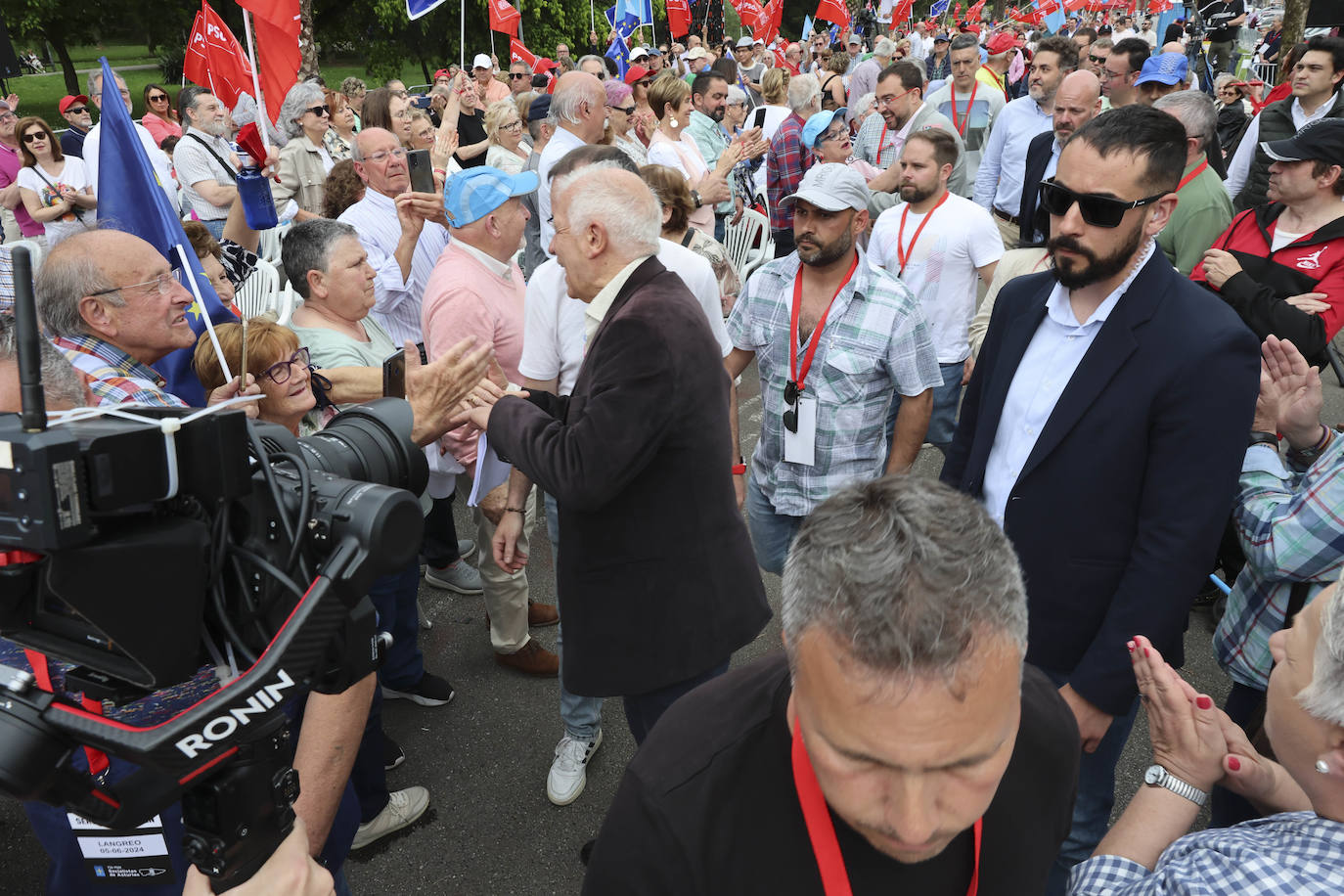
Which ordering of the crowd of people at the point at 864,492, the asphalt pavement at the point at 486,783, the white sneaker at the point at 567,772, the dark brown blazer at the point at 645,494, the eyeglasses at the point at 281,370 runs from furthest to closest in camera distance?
the white sneaker at the point at 567,772
the asphalt pavement at the point at 486,783
the eyeglasses at the point at 281,370
the dark brown blazer at the point at 645,494
the crowd of people at the point at 864,492

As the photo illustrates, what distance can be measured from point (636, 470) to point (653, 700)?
715 mm

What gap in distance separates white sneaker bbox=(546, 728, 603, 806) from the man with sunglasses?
937 cm

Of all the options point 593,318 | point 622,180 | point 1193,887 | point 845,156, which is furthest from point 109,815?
point 845,156

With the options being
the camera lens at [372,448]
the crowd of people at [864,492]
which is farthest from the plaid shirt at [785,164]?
the camera lens at [372,448]

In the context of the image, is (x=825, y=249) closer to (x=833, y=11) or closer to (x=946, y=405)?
(x=946, y=405)

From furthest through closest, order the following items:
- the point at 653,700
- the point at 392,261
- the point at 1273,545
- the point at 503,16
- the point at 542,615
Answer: the point at 503,16 → the point at 392,261 → the point at 542,615 → the point at 653,700 → the point at 1273,545

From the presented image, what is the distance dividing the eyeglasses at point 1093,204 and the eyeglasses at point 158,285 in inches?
95.0

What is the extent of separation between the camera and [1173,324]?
208 centimetres

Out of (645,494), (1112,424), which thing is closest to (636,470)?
(645,494)

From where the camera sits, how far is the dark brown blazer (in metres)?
2.29

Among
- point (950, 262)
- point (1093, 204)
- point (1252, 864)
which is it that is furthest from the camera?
point (950, 262)

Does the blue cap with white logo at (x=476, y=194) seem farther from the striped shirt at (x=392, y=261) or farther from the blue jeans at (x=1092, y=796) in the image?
the blue jeans at (x=1092, y=796)

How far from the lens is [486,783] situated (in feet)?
10.9

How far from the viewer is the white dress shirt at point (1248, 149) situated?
18.9ft
